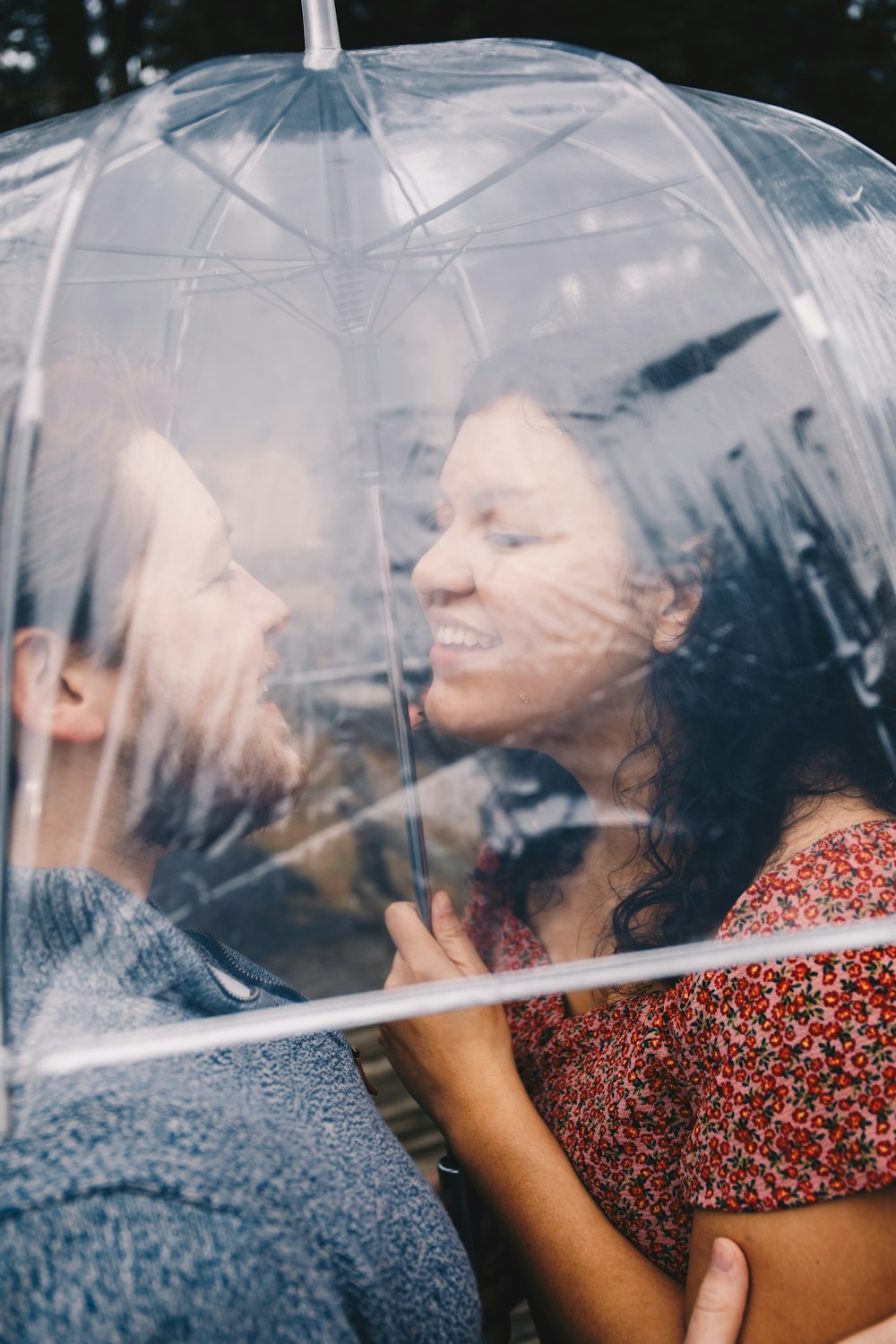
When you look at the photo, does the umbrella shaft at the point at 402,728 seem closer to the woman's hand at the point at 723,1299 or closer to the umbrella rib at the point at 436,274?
the umbrella rib at the point at 436,274

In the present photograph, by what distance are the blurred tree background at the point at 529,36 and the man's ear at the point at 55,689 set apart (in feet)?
10.2

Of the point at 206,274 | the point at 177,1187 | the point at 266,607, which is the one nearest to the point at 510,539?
the point at 266,607

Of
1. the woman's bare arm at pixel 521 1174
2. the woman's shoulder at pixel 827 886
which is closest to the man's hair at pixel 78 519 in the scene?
the woman's bare arm at pixel 521 1174

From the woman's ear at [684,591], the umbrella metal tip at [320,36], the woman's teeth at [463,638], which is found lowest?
the woman's teeth at [463,638]

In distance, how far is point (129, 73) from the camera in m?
3.53

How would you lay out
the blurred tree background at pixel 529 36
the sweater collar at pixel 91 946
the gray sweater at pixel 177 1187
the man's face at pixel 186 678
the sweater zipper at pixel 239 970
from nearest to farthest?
the gray sweater at pixel 177 1187 < the sweater collar at pixel 91 946 < the man's face at pixel 186 678 < the sweater zipper at pixel 239 970 < the blurred tree background at pixel 529 36

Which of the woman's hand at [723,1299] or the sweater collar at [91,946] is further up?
the sweater collar at [91,946]

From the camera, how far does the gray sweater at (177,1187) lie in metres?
0.83

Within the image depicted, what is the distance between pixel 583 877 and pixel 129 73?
11.3 feet

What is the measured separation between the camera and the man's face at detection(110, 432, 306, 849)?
1067mm

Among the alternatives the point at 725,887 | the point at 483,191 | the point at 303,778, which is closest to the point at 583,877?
the point at 725,887

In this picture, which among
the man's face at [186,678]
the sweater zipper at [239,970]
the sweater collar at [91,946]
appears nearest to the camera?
the sweater collar at [91,946]

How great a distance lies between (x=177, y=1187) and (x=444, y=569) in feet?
2.17

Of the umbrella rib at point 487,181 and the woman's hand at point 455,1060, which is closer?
the umbrella rib at point 487,181
